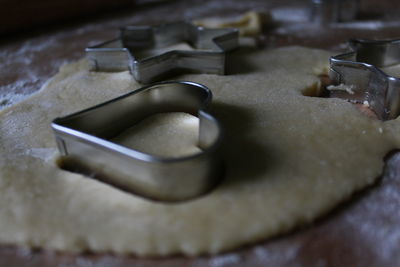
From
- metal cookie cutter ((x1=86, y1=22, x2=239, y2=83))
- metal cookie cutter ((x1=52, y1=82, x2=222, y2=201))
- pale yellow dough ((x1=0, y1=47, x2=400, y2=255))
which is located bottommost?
pale yellow dough ((x1=0, y1=47, x2=400, y2=255))

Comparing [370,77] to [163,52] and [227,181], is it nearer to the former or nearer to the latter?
[227,181]

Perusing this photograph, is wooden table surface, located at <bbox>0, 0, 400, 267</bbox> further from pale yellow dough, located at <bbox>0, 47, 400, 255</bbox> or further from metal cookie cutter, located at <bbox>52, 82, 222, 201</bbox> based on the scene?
metal cookie cutter, located at <bbox>52, 82, 222, 201</bbox>

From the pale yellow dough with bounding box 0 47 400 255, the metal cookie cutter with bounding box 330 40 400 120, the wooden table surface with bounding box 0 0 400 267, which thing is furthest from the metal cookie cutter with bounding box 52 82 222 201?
the metal cookie cutter with bounding box 330 40 400 120

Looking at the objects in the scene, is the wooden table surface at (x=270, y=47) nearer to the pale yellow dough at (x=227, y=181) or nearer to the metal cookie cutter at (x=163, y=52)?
the pale yellow dough at (x=227, y=181)

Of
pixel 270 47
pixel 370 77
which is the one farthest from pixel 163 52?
pixel 370 77

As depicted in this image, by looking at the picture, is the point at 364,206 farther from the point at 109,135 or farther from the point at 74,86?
the point at 74,86

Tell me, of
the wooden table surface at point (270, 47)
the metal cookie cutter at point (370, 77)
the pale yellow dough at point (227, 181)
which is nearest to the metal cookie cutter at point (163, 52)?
the pale yellow dough at point (227, 181)

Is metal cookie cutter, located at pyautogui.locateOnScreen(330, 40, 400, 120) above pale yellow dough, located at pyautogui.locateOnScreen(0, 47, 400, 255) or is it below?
above
